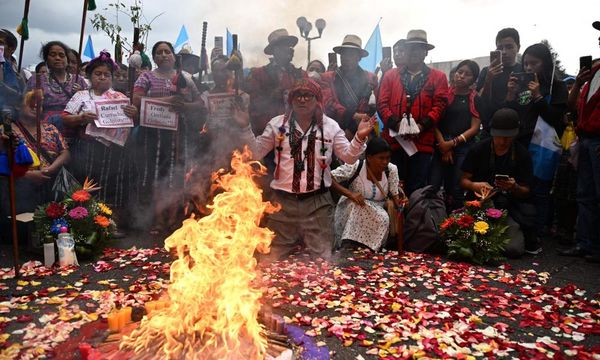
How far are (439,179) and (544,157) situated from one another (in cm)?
170

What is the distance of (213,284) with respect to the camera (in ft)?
13.1

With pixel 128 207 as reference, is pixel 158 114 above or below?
above

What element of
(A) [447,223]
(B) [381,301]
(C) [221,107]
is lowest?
(B) [381,301]

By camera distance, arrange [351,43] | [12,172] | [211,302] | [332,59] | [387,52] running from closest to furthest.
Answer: [211,302] → [12,172] → [351,43] → [332,59] → [387,52]

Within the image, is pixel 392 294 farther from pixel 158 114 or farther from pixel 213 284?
pixel 158 114

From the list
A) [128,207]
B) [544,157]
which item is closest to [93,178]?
[128,207]

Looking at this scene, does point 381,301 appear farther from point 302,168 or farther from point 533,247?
point 533,247

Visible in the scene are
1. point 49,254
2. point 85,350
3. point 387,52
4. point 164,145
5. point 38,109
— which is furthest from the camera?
point 387,52

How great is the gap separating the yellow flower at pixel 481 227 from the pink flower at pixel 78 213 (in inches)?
220

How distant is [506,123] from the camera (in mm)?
7133

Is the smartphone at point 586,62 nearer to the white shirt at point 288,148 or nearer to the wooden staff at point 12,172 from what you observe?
the white shirt at point 288,148

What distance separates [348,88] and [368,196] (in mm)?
2060

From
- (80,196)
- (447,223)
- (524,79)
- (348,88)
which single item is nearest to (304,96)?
(348,88)

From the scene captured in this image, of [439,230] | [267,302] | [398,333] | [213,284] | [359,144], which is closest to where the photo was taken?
[213,284]
